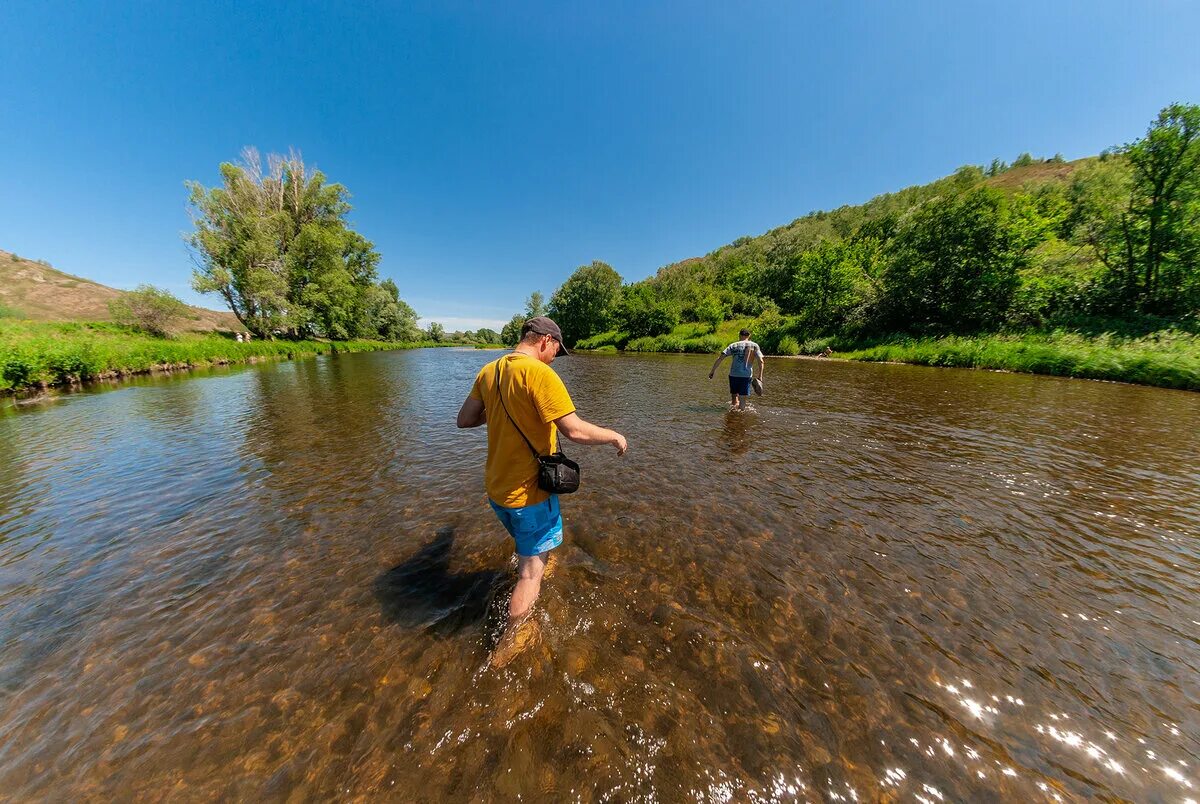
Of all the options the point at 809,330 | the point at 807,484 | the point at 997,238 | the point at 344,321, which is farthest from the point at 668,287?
the point at 807,484

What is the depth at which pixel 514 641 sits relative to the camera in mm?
3881

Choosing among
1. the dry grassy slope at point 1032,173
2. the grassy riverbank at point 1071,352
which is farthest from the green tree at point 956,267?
the dry grassy slope at point 1032,173

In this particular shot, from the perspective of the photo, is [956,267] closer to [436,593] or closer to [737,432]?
[737,432]

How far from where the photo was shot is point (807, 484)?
25.2ft

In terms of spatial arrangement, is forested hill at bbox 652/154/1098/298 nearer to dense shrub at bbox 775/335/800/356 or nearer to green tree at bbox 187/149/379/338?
dense shrub at bbox 775/335/800/356

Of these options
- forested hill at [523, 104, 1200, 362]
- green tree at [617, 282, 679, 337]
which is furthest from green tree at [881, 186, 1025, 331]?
green tree at [617, 282, 679, 337]

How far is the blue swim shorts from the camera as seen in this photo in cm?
376

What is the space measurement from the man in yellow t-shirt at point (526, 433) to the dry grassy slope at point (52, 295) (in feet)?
194

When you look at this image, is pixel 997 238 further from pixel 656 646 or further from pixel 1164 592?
pixel 656 646

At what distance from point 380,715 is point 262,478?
24.7 ft

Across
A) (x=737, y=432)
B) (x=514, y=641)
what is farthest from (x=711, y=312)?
(x=514, y=641)

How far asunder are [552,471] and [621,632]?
6.79 feet

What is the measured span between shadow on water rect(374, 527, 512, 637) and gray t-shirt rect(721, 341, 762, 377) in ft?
35.6

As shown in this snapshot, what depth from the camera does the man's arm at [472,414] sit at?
3873 mm
